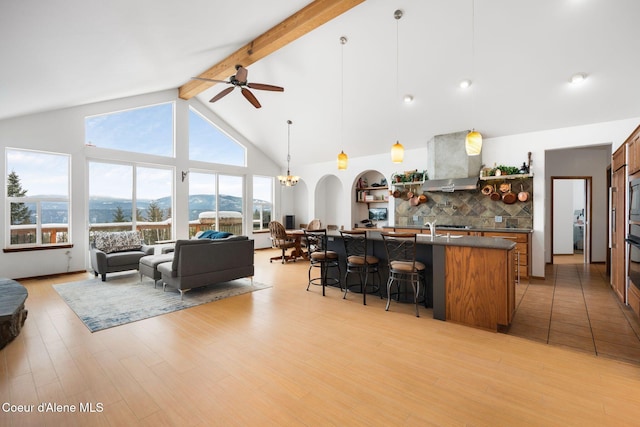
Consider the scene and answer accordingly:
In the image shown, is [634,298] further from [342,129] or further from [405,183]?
[342,129]

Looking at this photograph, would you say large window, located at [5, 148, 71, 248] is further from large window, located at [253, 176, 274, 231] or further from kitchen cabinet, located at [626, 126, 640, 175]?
kitchen cabinet, located at [626, 126, 640, 175]

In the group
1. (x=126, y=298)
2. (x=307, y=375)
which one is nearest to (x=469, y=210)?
(x=307, y=375)

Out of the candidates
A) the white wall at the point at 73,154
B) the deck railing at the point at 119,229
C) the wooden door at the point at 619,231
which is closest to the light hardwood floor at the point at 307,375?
the wooden door at the point at 619,231

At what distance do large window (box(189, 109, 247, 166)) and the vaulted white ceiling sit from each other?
1719 millimetres

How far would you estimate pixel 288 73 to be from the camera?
5914 mm

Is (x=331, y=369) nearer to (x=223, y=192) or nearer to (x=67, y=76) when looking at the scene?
(x=67, y=76)

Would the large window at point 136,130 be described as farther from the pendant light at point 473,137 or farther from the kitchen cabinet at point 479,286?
the kitchen cabinet at point 479,286

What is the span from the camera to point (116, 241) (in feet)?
19.3

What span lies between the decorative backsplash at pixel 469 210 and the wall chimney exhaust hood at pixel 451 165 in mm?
429

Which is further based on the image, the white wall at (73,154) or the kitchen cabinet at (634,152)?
the white wall at (73,154)

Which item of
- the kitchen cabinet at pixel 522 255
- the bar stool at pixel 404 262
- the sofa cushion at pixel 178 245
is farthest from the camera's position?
the kitchen cabinet at pixel 522 255

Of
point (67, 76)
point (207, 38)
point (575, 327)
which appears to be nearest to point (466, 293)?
point (575, 327)

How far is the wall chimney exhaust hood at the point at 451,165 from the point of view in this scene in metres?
5.96

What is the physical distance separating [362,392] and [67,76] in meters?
5.47
